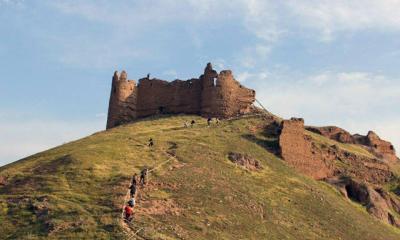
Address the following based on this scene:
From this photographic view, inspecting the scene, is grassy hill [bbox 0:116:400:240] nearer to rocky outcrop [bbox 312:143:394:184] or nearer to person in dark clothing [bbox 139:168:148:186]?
person in dark clothing [bbox 139:168:148:186]

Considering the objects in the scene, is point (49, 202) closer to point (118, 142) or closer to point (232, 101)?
point (118, 142)

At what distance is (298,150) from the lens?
60.0 meters

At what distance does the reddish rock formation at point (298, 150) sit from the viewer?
59375 millimetres

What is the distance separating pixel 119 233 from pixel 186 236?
154 inches

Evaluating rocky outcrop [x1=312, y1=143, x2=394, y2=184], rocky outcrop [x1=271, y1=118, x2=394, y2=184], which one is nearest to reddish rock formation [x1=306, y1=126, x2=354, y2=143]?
rocky outcrop [x1=312, y1=143, x2=394, y2=184]

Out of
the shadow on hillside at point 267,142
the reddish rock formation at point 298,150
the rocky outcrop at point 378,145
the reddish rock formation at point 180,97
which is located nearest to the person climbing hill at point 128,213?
the reddish rock formation at point 298,150

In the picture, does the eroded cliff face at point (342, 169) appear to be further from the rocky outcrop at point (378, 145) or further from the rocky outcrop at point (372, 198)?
the rocky outcrop at point (378, 145)

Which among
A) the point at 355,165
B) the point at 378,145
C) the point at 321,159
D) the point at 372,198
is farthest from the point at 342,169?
the point at 378,145

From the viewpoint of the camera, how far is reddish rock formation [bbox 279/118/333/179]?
59375mm

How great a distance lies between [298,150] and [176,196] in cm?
2056

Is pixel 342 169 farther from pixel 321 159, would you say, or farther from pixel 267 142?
pixel 267 142

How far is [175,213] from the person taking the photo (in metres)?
39.8

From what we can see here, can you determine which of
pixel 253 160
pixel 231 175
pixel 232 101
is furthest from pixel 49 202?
pixel 232 101

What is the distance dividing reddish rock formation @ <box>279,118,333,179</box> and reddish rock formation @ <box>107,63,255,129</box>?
1137 centimetres
